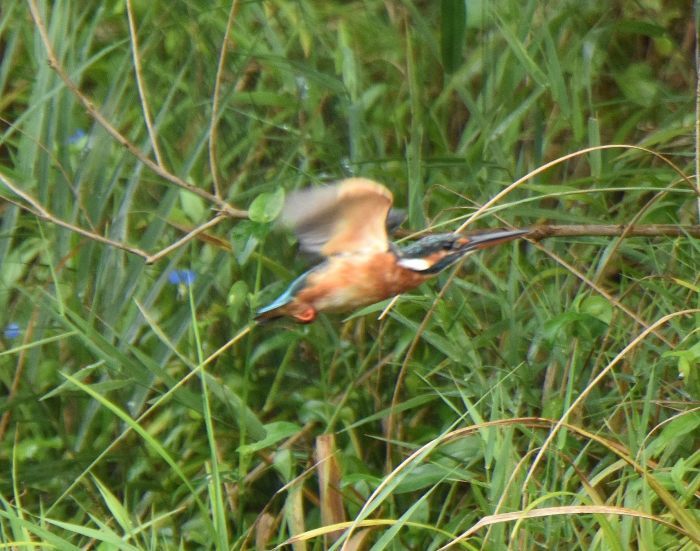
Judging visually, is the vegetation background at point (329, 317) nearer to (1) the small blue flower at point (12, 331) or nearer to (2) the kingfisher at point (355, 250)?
(1) the small blue flower at point (12, 331)

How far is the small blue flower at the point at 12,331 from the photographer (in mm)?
2939

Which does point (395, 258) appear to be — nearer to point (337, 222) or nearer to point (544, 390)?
point (337, 222)

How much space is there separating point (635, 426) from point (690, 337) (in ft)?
0.79

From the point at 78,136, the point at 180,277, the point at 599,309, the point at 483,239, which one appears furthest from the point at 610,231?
the point at 78,136

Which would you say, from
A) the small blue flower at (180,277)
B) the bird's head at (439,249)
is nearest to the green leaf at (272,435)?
the small blue flower at (180,277)

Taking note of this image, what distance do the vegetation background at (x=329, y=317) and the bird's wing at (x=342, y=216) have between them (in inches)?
10.3

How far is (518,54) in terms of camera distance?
2.76 meters

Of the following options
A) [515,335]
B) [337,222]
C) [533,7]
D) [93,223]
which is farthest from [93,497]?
[533,7]

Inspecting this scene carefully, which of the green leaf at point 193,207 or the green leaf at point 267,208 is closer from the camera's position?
the green leaf at point 267,208

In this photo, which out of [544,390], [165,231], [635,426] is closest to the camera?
[635,426]

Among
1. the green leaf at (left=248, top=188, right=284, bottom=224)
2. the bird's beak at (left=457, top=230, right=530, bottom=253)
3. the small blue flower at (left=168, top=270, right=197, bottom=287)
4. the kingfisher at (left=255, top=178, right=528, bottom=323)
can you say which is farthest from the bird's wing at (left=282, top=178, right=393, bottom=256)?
the small blue flower at (left=168, top=270, right=197, bottom=287)

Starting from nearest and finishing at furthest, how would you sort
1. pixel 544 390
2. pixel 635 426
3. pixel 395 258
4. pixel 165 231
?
pixel 395 258
pixel 635 426
pixel 544 390
pixel 165 231

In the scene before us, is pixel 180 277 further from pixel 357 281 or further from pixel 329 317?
pixel 357 281

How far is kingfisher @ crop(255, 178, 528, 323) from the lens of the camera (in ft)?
6.08
